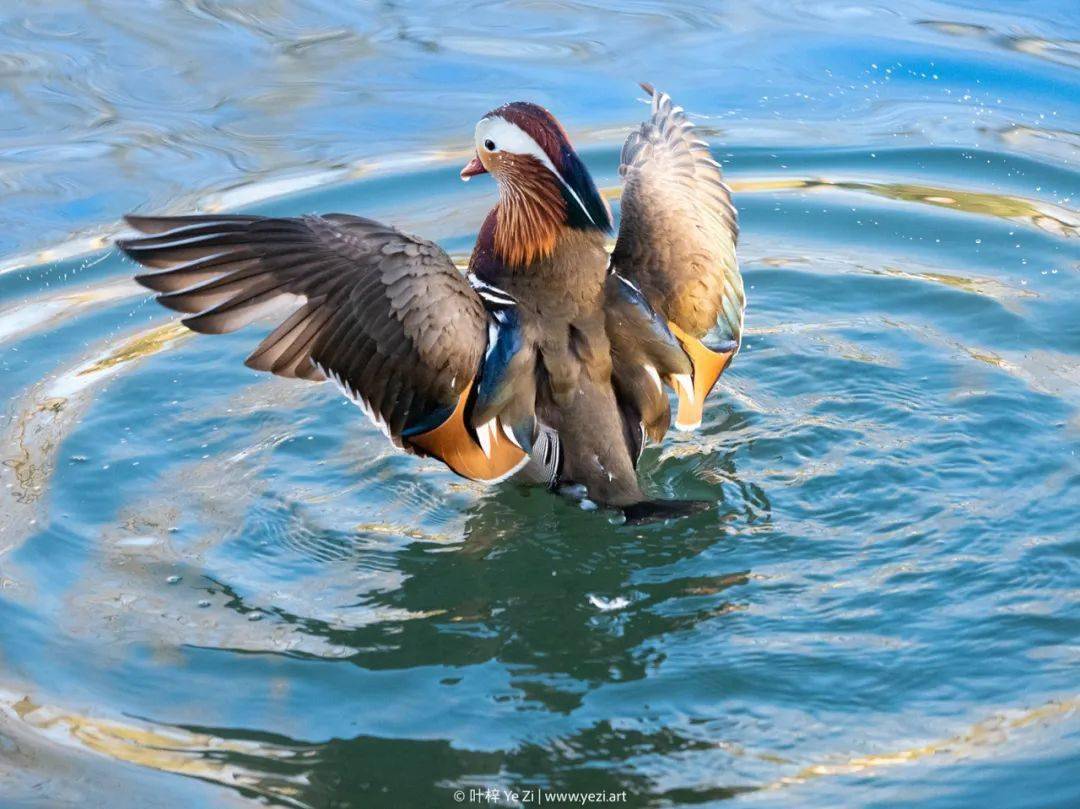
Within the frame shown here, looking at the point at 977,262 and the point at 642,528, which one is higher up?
the point at 977,262

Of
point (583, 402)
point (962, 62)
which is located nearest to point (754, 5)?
point (962, 62)

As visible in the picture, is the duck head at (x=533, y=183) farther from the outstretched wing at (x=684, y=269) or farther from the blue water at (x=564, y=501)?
the blue water at (x=564, y=501)

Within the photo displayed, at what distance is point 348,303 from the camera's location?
16.7 ft

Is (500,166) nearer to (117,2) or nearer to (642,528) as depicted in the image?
(642,528)

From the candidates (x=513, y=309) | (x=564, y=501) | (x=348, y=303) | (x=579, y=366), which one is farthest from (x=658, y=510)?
(x=348, y=303)

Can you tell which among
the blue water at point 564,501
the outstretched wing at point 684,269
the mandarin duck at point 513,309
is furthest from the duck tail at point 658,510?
the outstretched wing at point 684,269

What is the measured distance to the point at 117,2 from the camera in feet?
33.3

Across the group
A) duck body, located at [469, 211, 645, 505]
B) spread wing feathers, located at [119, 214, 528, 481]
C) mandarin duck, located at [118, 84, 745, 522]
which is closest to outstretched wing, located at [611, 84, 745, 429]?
mandarin duck, located at [118, 84, 745, 522]

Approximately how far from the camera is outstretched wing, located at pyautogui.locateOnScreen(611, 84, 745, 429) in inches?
225

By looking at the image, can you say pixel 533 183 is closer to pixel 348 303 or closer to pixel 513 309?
pixel 513 309

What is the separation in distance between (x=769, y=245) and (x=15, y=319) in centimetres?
383

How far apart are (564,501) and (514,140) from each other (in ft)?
4.61

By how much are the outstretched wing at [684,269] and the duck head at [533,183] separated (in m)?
0.30

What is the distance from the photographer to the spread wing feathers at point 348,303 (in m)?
4.93
